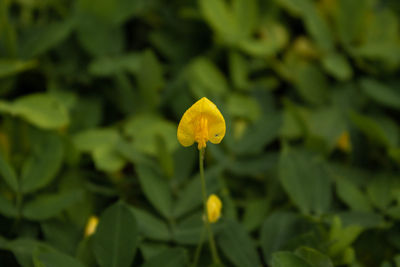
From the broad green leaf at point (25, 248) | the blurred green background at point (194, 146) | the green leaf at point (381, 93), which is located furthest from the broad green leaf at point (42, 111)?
the green leaf at point (381, 93)

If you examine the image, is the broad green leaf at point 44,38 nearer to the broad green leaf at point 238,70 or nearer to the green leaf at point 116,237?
the broad green leaf at point 238,70

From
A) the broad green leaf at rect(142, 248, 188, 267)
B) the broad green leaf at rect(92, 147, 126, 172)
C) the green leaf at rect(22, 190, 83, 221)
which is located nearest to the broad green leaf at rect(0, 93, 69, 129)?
the broad green leaf at rect(92, 147, 126, 172)

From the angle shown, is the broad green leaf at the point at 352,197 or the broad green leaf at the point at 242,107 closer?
the broad green leaf at the point at 352,197

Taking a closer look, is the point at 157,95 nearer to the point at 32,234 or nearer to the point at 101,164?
the point at 101,164

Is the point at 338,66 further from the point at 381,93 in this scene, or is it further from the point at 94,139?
the point at 94,139

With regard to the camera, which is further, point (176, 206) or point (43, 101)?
point (43, 101)

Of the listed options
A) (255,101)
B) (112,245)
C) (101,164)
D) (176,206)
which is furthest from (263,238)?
(255,101)
